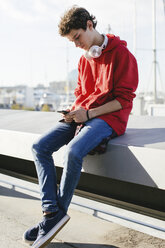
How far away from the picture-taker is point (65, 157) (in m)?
1.97

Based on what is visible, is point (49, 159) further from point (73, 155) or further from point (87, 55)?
point (87, 55)

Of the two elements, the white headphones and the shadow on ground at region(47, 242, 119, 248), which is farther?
the white headphones

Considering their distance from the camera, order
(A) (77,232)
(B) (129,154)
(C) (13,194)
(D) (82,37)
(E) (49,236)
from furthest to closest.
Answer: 1. (C) (13,194)
2. (A) (77,232)
3. (D) (82,37)
4. (B) (129,154)
5. (E) (49,236)

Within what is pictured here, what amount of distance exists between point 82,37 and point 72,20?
0.43 ft

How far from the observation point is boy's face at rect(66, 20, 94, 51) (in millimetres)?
2207

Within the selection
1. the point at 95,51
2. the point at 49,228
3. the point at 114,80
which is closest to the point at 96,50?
the point at 95,51

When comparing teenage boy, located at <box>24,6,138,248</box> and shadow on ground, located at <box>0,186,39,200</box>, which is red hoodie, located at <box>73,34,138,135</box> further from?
shadow on ground, located at <box>0,186,39,200</box>

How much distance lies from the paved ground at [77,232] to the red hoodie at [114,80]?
69 centimetres

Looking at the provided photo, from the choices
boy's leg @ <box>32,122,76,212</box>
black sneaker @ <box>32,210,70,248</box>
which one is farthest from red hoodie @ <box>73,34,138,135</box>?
black sneaker @ <box>32,210,70,248</box>

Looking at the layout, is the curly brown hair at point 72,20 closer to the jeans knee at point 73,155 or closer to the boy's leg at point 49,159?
the boy's leg at point 49,159

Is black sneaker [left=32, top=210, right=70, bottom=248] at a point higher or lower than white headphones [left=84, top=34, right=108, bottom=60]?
lower

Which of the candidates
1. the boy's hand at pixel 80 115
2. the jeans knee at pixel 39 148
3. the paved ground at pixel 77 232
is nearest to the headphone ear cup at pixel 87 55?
the boy's hand at pixel 80 115

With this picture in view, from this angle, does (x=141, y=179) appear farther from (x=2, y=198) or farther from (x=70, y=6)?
(x=2, y=198)

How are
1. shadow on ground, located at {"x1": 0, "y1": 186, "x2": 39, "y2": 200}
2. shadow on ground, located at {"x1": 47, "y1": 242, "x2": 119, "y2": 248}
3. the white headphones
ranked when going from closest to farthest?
shadow on ground, located at {"x1": 47, "y1": 242, "x2": 119, "y2": 248} < the white headphones < shadow on ground, located at {"x1": 0, "y1": 186, "x2": 39, "y2": 200}
